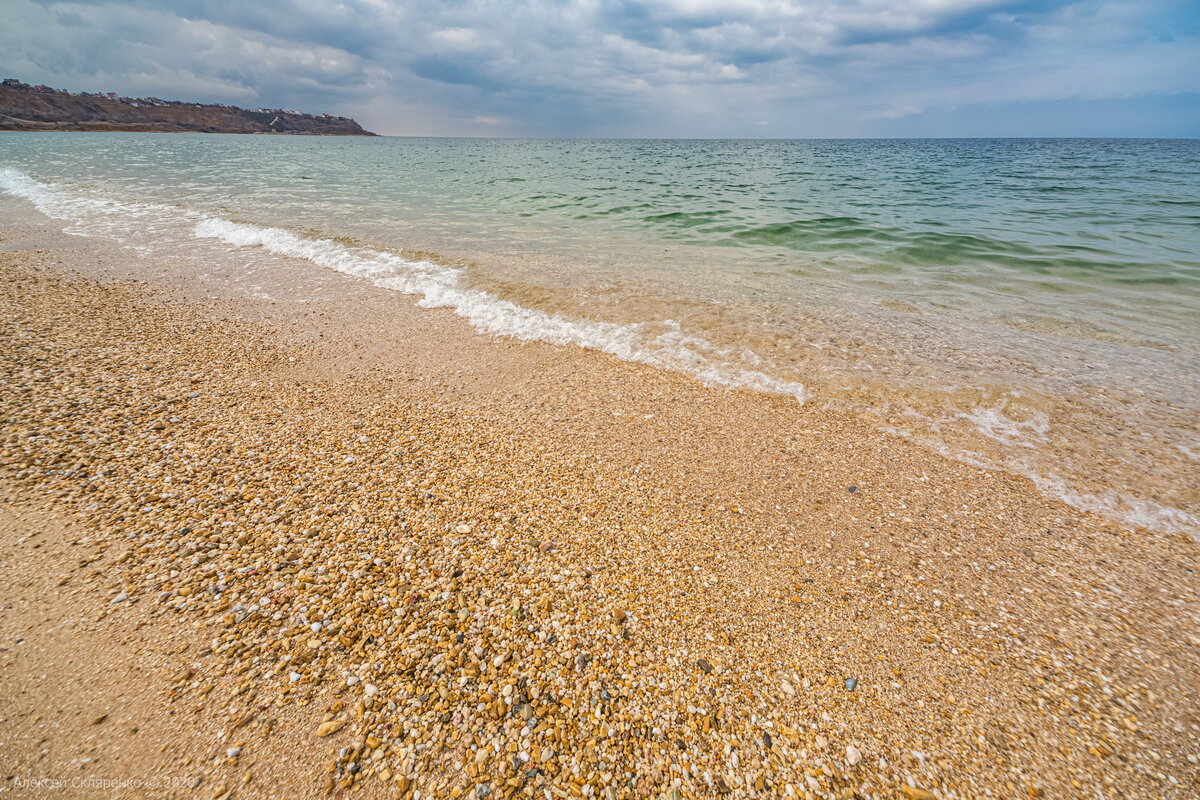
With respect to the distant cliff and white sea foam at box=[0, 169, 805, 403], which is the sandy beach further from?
the distant cliff

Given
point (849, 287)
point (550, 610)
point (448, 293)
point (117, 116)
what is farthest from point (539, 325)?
point (117, 116)

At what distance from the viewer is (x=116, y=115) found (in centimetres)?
11969

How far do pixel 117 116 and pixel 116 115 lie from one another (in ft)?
2.54

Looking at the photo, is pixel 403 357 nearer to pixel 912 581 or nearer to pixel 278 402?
pixel 278 402

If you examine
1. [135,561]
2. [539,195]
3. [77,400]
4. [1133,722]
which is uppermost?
[539,195]

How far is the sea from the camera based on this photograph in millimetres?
4660

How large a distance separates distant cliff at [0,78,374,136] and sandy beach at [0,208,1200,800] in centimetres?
14078

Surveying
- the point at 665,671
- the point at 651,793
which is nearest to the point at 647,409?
the point at 665,671

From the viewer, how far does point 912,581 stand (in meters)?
2.95

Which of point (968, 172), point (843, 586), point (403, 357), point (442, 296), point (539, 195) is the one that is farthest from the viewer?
point (968, 172)

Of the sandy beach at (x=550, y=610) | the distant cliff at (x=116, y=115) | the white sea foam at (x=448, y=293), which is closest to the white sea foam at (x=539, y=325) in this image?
the white sea foam at (x=448, y=293)

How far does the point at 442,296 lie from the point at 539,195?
1562cm

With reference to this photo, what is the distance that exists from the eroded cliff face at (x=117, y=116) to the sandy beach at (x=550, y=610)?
463ft

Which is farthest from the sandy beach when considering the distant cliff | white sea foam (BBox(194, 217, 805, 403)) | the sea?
the distant cliff
